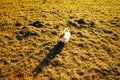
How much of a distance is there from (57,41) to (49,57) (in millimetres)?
1226

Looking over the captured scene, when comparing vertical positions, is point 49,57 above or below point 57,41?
below

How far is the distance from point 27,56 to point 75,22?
3.79 metres

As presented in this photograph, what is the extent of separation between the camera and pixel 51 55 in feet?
25.0

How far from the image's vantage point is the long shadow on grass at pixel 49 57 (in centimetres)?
690

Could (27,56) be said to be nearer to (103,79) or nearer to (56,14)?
(103,79)

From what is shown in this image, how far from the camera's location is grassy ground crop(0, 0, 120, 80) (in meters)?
6.95

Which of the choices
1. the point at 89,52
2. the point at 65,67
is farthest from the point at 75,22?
the point at 65,67

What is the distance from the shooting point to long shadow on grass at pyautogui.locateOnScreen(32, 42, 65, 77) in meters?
6.90

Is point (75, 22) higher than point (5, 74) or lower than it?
higher

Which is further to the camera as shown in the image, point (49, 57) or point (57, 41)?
point (57, 41)

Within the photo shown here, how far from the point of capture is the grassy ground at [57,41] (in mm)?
6952

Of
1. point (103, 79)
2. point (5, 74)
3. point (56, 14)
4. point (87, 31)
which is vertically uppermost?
point (56, 14)

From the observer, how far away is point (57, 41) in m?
8.48

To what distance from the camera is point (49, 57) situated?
752 cm
